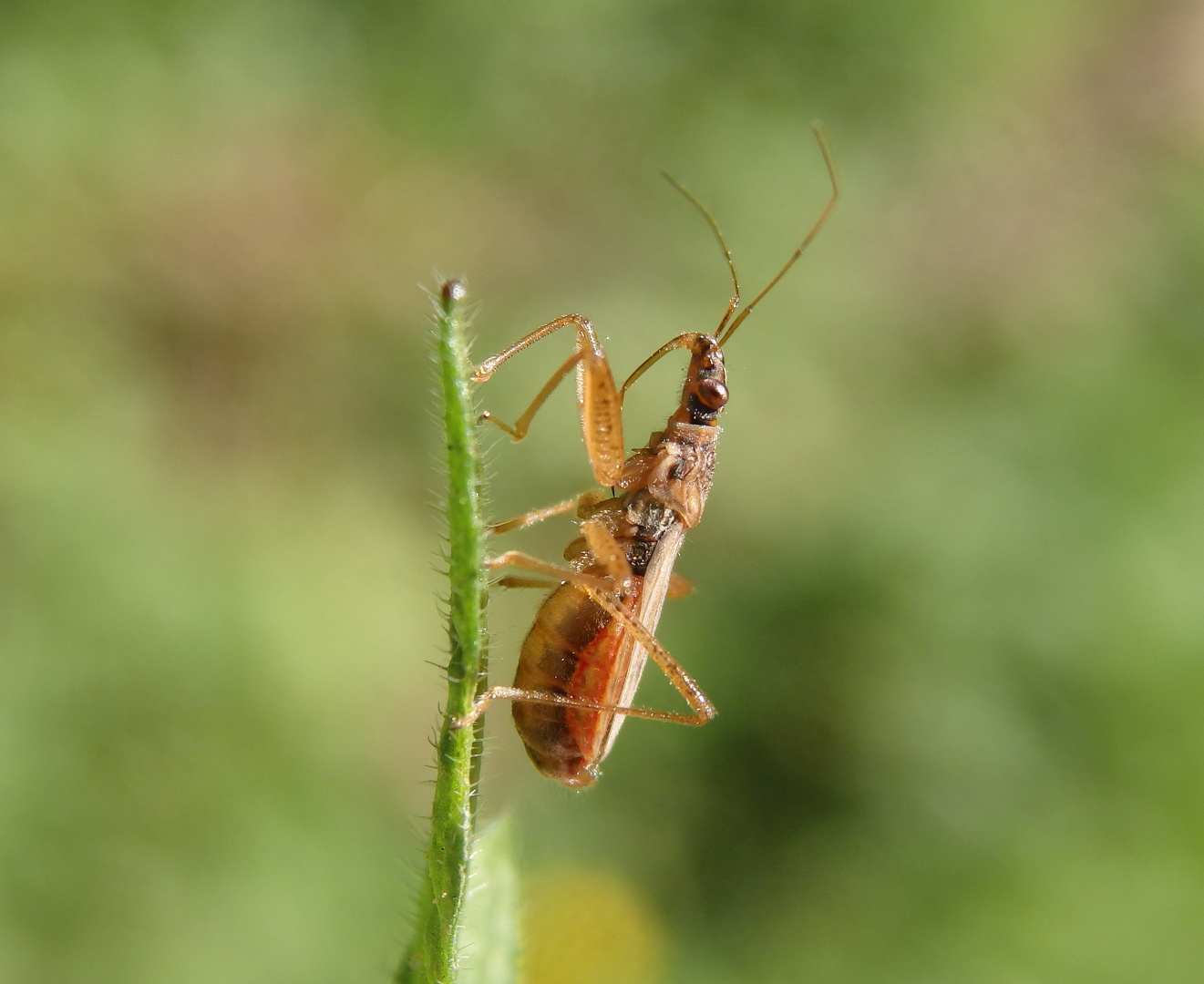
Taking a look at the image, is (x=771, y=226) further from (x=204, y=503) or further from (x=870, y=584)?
(x=204, y=503)

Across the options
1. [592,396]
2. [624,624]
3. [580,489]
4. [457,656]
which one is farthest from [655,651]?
[580,489]

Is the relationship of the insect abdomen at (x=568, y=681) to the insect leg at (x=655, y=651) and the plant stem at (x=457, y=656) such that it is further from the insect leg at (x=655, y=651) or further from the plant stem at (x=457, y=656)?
the plant stem at (x=457, y=656)

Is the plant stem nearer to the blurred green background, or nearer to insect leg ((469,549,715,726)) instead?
insect leg ((469,549,715,726))

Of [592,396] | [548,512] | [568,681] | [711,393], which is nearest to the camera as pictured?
[568,681]

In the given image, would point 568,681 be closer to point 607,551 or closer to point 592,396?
point 607,551

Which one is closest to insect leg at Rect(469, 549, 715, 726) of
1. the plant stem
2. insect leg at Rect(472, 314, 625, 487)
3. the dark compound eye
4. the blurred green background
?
insect leg at Rect(472, 314, 625, 487)

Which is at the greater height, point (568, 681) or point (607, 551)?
point (607, 551)

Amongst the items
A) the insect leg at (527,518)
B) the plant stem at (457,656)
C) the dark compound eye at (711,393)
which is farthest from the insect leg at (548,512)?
the plant stem at (457,656)

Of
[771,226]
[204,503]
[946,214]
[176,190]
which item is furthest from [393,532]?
[946,214]
